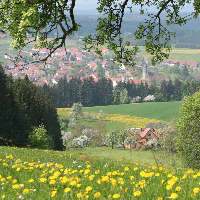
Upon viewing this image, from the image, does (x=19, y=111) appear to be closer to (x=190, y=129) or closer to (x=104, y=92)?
(x=190, y=129)

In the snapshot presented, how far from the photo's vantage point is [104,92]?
592 feet

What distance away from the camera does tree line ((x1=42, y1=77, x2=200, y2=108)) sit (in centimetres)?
17150

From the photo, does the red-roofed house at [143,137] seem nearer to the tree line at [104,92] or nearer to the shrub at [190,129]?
the shrub at [190,129]

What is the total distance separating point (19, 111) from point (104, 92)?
13923 centimetres

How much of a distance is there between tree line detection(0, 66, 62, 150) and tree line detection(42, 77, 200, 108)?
114956mm

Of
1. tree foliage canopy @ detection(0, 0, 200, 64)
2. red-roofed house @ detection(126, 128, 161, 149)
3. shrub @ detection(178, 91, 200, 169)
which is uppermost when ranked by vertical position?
tree foliage canopy @ detection(0, 0, 200, 64)

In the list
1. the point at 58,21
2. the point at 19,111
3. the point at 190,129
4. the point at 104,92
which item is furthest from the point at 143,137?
the point at 104,92

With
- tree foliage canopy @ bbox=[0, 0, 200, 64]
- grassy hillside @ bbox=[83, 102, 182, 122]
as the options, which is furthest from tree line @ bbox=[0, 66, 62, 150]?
grassy hillside @ bbox=[83, 102, 182, 122]

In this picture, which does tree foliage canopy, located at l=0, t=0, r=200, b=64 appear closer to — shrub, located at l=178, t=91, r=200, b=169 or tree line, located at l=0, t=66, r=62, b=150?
shrub, located at l=178, t=91, r=200, b=169

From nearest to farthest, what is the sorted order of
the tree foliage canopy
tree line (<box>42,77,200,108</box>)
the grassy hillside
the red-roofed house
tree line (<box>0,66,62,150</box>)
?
the tree foliage canopy → tree line (<box>0,66,62,150</box>) → the red-roofed house → the grassy hillside → tree line (<box>42,77,200,108</box>)

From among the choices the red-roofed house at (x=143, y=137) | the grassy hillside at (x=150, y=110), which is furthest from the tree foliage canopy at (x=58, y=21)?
the grassy hillside at (x=150, y=110)

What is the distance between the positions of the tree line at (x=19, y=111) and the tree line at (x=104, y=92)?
11496 centimetres

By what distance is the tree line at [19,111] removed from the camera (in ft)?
129

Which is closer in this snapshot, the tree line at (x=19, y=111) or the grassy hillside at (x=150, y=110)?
the tree line at (x=19, y=111)
